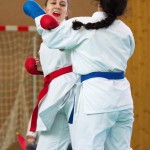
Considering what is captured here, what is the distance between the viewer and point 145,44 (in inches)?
184

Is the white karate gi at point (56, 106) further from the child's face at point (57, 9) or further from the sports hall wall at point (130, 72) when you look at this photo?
the sports hall wall at point (130, 72)

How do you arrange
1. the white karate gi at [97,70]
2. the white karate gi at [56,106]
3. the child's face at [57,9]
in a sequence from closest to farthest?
the white karate gi at [97,70], the white karate gi at [56,106], the child's face at [57,9]

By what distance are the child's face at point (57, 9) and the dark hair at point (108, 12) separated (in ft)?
1.74

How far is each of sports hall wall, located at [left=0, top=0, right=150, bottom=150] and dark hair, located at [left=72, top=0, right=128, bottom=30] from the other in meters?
2.48

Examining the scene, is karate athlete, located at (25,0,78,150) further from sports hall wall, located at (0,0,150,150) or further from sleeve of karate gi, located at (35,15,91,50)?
sports hall wall, located at (0,0,150,150)

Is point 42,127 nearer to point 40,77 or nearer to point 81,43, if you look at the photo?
point 81,43

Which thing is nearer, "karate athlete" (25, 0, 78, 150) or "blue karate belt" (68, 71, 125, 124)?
"blue karate belt" (68, 71, 125, 124)

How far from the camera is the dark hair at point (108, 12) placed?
2.06 meters

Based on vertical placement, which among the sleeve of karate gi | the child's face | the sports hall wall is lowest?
the sports hall wall

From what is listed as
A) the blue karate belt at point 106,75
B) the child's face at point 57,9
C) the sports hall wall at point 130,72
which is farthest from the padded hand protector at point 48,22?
the sports hall wall at point 130,72

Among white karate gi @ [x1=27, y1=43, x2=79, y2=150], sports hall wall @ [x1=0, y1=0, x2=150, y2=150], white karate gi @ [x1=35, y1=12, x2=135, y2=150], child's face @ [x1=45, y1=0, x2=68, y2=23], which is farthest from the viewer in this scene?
sports hall wall @ [x1=0, y1=0, x2=150, y2=150]

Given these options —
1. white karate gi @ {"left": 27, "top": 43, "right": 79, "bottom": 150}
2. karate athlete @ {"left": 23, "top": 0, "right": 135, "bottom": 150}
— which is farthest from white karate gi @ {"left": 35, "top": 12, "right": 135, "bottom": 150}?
white karate gi @ {"left": 27, "top": 43, "right": 79, "bottom": 150}

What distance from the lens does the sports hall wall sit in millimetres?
4672

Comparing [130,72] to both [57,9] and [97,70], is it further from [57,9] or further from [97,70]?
[97,70]
